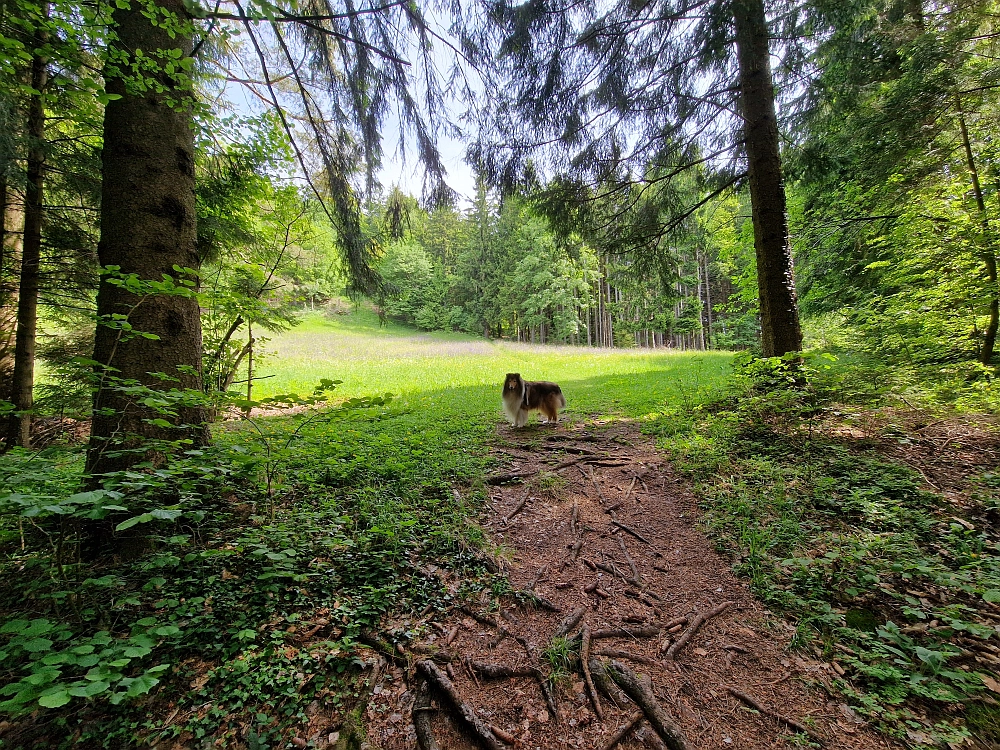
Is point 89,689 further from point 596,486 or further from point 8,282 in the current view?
point 8,282

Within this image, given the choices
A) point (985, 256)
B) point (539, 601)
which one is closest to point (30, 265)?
point (539, 601)

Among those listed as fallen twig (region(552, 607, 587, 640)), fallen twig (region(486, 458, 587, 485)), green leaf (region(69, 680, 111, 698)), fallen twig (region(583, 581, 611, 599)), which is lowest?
fallen twig (region(552, 607, 587, 640))

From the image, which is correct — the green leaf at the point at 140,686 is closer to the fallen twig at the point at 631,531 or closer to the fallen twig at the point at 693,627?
the fallen twig at the point at 693,627

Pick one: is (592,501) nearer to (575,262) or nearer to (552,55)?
(575,262)

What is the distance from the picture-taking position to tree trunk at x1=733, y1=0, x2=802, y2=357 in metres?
5.46

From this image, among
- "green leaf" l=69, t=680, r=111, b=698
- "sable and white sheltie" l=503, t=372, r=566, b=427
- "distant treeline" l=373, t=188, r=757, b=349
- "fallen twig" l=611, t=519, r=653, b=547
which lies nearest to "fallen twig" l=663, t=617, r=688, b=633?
"fallen twig" l=611, t=519, r=653, b=547

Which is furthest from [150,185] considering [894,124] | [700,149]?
[894,124]

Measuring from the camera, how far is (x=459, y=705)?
2.01m

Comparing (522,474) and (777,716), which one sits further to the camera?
(522,474)

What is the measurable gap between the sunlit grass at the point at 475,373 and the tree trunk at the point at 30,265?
372 cm

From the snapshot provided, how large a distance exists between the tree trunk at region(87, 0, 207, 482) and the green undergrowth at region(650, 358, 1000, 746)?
4462 millimetres

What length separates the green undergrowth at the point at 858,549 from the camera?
1.95 metres

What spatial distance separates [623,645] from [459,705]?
1.11 metres

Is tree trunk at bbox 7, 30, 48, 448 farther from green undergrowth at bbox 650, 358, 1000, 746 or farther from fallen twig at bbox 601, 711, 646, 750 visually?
green undergrowth at bbox 650, 358, 1000, 746
